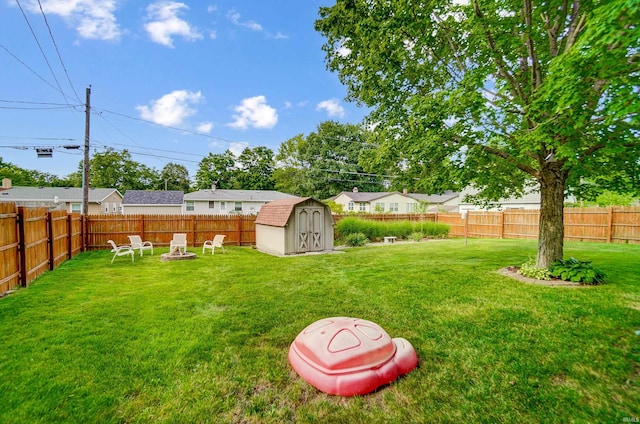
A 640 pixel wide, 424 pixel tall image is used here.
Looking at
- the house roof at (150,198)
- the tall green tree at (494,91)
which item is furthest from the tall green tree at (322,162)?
the tall green tree at (494,91)

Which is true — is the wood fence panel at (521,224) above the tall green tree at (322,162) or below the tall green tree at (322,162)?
below

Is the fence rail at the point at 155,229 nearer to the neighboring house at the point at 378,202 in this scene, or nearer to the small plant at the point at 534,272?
the small plant at the point at 534,272

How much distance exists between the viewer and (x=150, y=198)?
27531mm

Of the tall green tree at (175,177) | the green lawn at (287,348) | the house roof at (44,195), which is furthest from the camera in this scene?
the tall green tree at (175,177)

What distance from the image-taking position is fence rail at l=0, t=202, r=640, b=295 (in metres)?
5.94

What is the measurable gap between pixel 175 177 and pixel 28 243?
49189 millimetres

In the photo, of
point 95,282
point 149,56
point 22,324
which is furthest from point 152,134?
point 22,324

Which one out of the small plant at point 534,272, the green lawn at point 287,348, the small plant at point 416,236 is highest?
the small plant at point 534,272

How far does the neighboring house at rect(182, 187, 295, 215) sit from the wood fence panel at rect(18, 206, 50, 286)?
66.0ft

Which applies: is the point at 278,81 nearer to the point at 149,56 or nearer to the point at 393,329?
the point at 149,56

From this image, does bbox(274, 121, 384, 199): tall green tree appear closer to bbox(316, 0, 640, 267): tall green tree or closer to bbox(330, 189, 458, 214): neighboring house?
bbox(330, 189, 458, 214): neighboring house

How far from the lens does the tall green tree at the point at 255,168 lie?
1634 inches

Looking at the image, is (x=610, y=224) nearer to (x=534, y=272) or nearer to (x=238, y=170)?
(x=534, y=272)

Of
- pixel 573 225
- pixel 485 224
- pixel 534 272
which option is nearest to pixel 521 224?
pixel 485 224
